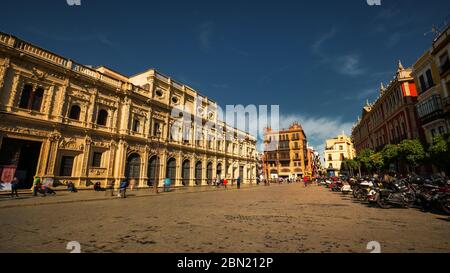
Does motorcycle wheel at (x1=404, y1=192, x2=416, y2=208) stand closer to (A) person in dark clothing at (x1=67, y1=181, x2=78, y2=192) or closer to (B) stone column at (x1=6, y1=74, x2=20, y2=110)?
(A) person in dark clothing at (x1=67, y1=181, x2=78, y2=192)

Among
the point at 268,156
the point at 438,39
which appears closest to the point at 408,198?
the point at 438,39

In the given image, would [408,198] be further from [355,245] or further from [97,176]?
[97,176]

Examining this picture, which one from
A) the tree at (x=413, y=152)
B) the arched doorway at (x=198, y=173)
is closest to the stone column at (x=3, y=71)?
the arched doorway at (x=198, y=173)

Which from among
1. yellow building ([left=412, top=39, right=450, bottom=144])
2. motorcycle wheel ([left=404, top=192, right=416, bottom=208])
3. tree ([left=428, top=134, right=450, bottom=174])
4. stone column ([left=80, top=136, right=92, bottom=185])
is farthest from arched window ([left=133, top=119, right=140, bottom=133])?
yellow building ([left=412, top=39, right=450, bottom=144])

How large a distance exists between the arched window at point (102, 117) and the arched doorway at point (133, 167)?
15.7ft

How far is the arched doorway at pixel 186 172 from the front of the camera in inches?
1272

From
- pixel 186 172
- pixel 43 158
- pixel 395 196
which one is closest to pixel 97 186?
pixel 43 158

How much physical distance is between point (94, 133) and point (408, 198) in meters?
24.7

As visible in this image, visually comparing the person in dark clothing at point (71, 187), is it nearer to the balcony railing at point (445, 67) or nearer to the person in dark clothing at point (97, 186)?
the person in dark clothing at point (97, 186)

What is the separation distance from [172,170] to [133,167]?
636 cm

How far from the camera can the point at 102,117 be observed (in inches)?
912

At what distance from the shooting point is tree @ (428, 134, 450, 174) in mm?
12759

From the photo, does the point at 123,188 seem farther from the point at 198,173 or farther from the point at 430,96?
the point at 430,96
